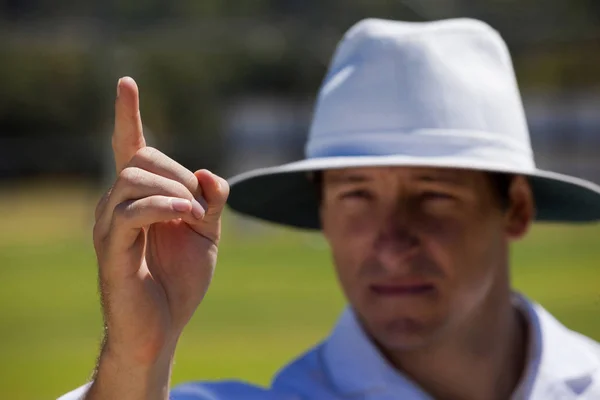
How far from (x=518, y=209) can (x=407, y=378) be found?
514mm

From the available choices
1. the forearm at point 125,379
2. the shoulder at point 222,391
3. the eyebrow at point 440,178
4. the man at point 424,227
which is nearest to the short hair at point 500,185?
the man at point 424,227

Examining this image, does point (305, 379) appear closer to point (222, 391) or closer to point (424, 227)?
point (222, 391)

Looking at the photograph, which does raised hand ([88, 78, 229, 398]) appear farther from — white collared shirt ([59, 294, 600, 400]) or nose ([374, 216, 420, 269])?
nose ([374, 216, 420, 269])

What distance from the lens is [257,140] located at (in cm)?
3609

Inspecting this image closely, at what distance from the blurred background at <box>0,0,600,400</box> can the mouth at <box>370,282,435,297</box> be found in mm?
10062

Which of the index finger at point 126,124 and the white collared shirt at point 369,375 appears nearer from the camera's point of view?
the index finger at point 126,124

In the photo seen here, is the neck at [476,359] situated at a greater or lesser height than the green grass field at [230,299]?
greater

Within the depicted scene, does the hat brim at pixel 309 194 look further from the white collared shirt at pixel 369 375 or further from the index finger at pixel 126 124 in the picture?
the index finger at pixel 126 124

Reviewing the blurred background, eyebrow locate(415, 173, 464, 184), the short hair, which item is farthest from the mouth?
the blurred background

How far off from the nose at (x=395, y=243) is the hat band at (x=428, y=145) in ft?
0.47

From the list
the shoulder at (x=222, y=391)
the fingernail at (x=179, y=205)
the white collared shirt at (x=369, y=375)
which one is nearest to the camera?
the fingernail at (x=179, y=205)

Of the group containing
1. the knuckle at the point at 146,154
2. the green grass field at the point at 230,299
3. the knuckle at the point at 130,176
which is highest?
the knuckle at the point at 146,154

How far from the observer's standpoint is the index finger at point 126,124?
5.86 feet

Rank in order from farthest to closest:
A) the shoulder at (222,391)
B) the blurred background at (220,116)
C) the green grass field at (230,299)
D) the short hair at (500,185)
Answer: the blurred background at (220,116), the green grass field at (230,299), the short hair at (500,185), the shoulder at (222,391)
